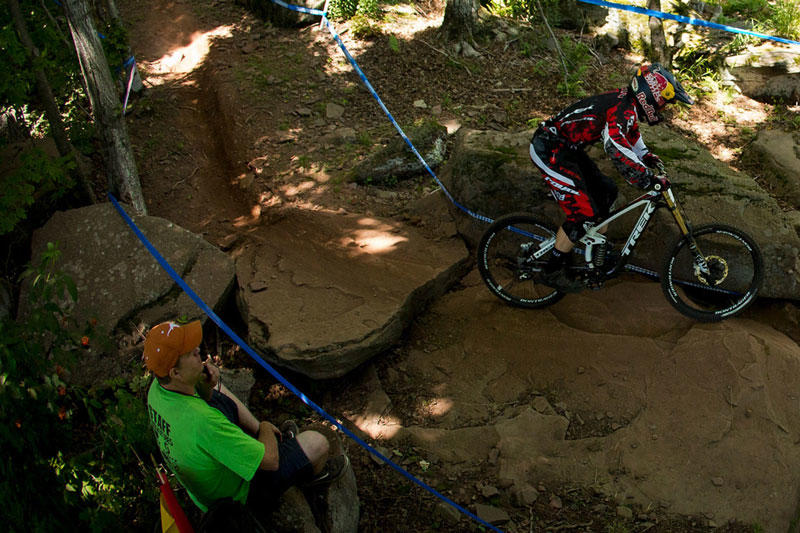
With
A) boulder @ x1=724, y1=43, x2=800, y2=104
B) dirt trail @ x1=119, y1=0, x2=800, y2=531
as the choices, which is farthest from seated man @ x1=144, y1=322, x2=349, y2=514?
boulder @ x1=724, y1=43, x2=800, y2=104

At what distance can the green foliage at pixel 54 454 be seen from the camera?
277 cm

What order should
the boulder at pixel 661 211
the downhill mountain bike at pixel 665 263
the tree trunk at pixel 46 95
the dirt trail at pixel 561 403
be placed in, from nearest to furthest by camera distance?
the dirt trail at pixel 561 403, the downhill mountain bike at pixel 665 263, the boulder at pixel 661 211, the tree trunk at pixel 46 95

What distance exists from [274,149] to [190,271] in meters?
3.33

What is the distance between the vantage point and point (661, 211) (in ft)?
17.9

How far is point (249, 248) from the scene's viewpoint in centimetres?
615

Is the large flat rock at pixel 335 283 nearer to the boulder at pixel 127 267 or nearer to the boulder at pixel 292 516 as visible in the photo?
the boulder at pixel 127 267

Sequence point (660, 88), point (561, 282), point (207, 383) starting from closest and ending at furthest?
point (207, 383)
point (660, 88)
point (561, 282)

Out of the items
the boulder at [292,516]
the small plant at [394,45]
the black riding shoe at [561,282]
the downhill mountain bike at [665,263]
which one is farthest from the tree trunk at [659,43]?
the boulder at [292,516]

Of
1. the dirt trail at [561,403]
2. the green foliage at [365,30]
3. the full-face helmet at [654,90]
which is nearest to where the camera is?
the dirt trail at [561,403]

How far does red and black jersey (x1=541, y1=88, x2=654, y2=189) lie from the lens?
456 centimetres

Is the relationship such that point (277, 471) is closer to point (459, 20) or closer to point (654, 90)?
point (654, 90)

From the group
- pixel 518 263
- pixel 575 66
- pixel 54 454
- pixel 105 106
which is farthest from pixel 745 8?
pixel 54 454

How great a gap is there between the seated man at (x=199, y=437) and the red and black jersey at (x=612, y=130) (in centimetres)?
339

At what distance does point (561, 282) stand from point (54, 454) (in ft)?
13.3
